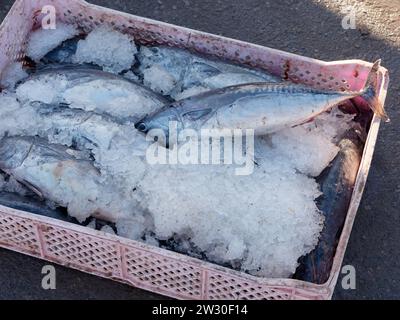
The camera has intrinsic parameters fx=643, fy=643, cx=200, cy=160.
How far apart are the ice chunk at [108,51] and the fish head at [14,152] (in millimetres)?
711

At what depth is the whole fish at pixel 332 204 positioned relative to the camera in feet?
8.86

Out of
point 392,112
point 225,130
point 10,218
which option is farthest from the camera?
point 392,112

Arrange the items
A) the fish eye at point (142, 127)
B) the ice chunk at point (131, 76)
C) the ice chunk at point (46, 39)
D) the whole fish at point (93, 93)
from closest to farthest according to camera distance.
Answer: the fish eye at point (142, 127) → the whole fish at point (93, 93) → the ice chunk at point (131, 76) → the ice chunk at point (46, 39)

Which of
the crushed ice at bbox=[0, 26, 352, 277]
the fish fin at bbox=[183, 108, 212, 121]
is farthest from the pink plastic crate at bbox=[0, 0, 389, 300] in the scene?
the fish fin at bbox=[183, 108, 212, 121]

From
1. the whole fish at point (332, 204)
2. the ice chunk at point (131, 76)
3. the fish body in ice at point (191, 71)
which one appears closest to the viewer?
the whole fish at point (332, 204)

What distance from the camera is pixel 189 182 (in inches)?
112

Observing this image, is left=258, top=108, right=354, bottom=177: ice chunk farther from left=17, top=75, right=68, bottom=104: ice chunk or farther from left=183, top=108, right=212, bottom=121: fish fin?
left=17, top=75, right=68, bottom=104: ice chunk

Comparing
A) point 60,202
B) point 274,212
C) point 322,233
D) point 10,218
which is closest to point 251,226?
point 274,212

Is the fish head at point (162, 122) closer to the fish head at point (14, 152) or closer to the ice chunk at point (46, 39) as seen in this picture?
the fish head at point (14, 152)

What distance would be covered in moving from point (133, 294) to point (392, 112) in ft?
6.07

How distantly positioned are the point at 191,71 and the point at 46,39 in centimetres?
85

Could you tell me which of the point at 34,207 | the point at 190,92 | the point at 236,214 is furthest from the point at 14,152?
the point at 236,214

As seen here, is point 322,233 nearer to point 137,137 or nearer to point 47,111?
point 137,137

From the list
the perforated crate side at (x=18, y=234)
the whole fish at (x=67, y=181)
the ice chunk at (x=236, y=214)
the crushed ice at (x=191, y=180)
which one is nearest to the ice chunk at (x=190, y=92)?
the crushed ice at (x=191, y=180)
